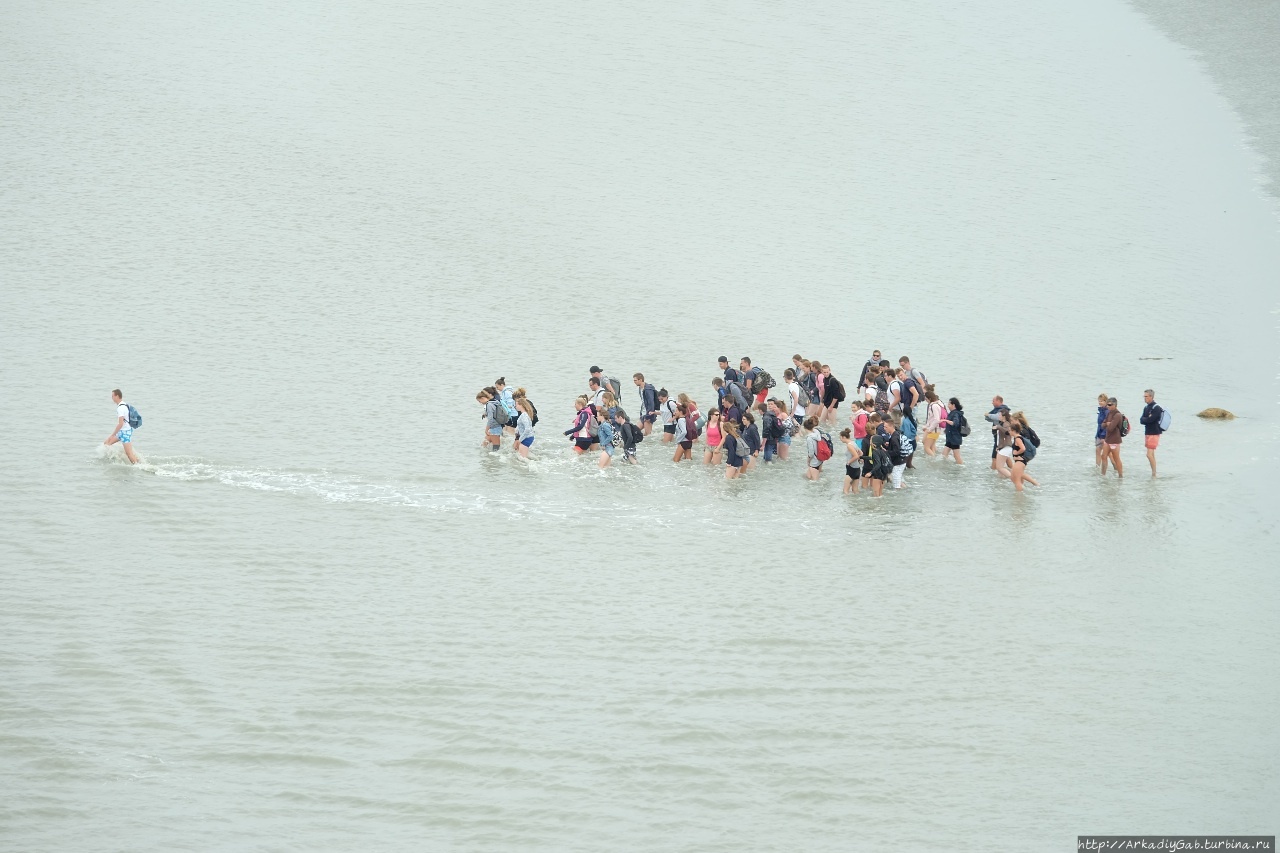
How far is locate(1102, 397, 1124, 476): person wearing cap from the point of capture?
25188 mm

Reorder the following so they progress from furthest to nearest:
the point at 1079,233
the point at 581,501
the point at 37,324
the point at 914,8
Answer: the point at 914,8, the point at 1079,233, the point at 37,324, the point at 581,501

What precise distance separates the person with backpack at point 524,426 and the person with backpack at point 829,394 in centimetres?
665

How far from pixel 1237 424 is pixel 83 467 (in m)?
24.9

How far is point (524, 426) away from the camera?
1029 inches

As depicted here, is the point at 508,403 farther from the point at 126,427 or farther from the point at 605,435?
the point at 126,427

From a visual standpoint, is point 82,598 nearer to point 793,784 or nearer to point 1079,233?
point 793,784

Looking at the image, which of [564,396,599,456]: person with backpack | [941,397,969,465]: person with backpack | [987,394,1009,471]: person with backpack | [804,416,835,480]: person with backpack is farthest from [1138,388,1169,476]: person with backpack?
[564,396,599,456]: person with backpack

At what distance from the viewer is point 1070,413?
100 feet

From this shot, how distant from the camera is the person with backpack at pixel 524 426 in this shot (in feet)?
85.4

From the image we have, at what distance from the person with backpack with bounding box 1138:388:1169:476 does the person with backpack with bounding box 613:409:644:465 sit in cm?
1001

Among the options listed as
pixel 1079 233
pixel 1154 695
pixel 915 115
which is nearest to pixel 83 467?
pixel 1154 695

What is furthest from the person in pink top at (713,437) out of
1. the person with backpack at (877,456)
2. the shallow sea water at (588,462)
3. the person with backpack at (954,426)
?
the person with backpack at (954,426)

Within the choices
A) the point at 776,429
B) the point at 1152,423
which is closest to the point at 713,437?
the point at 776,429

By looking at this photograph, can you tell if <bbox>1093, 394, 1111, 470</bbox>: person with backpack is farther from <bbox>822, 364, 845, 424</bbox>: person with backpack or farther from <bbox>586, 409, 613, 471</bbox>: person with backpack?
<bbox>586, 409, 613, 471</bbox>: person with backpack
